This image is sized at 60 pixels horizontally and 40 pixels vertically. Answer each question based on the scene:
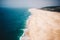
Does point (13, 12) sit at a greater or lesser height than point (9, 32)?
greater

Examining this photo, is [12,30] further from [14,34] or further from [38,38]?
[38,38]

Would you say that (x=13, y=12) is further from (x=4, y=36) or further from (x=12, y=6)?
(x=4, y=36)

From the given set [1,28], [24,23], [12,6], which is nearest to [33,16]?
[24,23]

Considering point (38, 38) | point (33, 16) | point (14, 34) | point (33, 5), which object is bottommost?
point (38, 38)

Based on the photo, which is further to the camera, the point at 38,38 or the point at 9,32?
the point at 9,32

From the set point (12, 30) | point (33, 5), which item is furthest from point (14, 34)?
point (33, 5)

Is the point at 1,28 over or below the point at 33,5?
below
